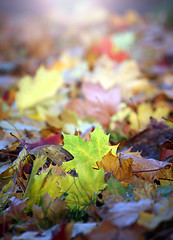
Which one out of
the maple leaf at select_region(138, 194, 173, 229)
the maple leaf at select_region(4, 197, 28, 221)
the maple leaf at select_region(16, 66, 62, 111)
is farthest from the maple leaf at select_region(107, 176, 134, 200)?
the maple leaf at select_region(16, 66, 62, 111)

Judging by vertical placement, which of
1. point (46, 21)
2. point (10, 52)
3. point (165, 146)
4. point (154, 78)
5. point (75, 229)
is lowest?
point (75, 229)

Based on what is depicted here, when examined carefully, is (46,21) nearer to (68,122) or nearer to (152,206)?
(68,122)

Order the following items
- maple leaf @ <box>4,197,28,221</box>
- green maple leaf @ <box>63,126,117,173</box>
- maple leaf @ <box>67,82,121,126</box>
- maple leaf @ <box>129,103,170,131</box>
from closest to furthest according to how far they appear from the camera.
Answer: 1. maple leaf @ <box>4,197,28,221</box>
2. green maple leaf @ <box>63,126,117,173</box>
3. maple leaf @ <box>129,103,170,131</box>
4. maple leaf @ <box>67,82,121,126</box>

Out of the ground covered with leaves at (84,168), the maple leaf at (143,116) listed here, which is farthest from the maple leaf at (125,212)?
the maple leaf at (143,116)

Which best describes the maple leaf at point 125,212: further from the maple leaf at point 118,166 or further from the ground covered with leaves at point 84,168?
the maple leaf at point 118,166

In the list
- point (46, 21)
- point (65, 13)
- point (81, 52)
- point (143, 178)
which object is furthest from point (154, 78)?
point (65, 13)

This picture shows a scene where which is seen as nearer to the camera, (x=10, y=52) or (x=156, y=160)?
A: (x=156, y=160)

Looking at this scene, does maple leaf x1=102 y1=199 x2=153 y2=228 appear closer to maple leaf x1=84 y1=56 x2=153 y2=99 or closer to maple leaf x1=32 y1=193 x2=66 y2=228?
maple leaf x1=32 y1=193 x2=66 y2=228
